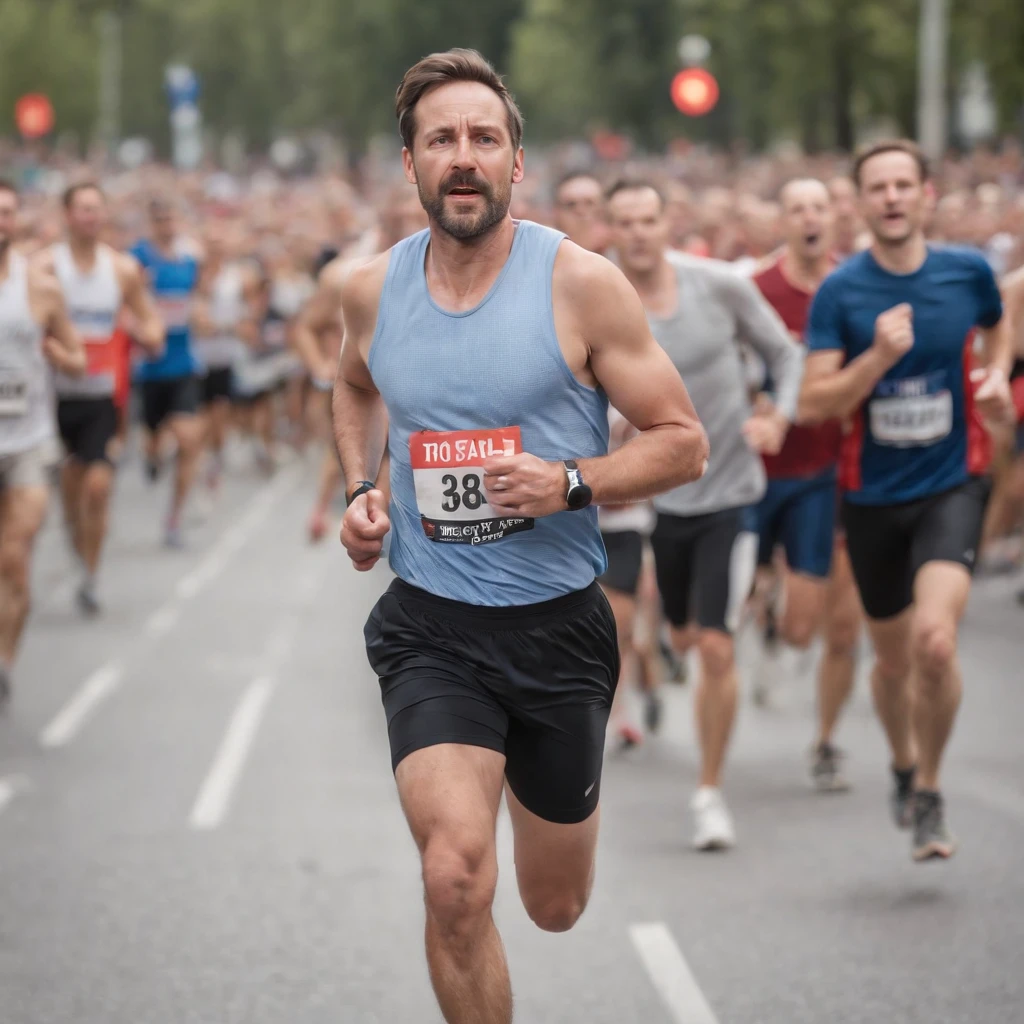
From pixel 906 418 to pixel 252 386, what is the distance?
14145mm

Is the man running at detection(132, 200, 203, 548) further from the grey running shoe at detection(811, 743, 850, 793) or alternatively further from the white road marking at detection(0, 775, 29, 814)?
the grey running shoe at detection(811, 743, 850, 793)

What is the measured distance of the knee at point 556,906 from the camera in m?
4.82

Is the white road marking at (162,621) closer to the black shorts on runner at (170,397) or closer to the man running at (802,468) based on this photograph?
the black shorts on runner at (170,397)

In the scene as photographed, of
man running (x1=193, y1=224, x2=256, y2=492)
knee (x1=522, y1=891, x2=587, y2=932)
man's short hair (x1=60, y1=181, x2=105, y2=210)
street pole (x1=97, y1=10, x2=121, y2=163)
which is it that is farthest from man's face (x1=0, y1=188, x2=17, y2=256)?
street pole (x1=97, y1=10, x2=121, y2=163)

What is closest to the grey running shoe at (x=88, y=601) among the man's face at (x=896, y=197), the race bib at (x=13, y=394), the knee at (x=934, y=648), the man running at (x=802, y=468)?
the race bib at (x=13, y=394)

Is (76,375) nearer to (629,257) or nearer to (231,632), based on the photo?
(231,632)

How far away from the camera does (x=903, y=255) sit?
6867 millimetres

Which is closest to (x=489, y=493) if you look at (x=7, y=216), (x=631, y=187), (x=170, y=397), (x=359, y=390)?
(x=359, y=390)

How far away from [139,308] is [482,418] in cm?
820

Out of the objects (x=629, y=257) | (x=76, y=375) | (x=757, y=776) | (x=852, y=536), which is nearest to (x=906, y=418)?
(x=852, y=536)

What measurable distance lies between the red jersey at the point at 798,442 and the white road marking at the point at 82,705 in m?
3.18

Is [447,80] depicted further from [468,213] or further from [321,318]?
[321,318]

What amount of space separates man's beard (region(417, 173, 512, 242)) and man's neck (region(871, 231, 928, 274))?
2670mm

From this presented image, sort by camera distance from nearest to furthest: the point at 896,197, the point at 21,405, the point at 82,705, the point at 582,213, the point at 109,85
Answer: the point at 896,197, the point at 582,213, the point at 21,405, the point at 82,705, the point at 109,85
